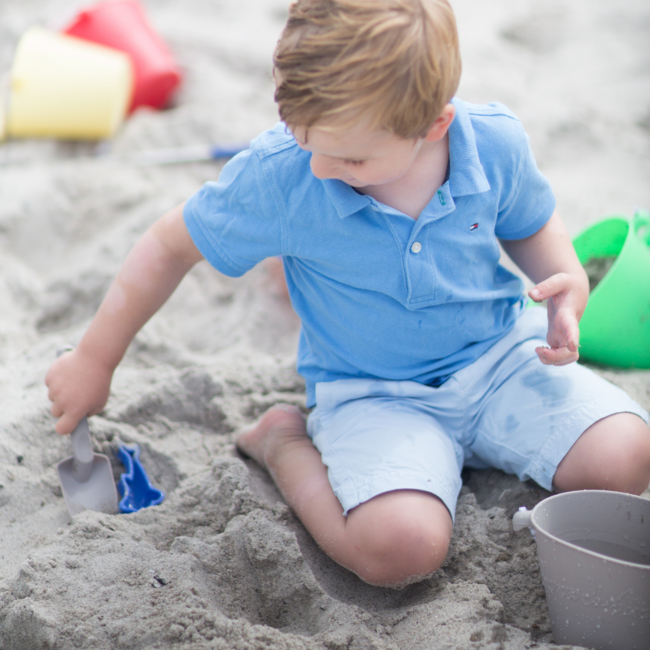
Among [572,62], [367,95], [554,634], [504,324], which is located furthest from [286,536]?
[572,62]

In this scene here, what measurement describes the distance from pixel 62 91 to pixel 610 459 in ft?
7.35

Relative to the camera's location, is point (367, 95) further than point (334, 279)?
No

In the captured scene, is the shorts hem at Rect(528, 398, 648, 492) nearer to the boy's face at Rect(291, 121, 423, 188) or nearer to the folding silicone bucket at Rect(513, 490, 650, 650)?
the folding silicone bucket at Rect(513, 490, 650, 650)

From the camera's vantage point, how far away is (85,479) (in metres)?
1.24

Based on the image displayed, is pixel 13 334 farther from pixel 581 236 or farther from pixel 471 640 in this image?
pixel 581 236

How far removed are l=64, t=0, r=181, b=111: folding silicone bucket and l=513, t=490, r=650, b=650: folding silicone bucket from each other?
2.35m

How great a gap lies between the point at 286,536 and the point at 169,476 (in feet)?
1.03

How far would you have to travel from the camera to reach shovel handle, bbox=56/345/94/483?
123 cm

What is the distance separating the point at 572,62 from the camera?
9.85ft

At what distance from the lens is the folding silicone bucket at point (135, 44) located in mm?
2699

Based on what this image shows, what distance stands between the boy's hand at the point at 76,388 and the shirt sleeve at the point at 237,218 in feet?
0.99

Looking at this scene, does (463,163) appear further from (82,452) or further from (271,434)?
(82,452)

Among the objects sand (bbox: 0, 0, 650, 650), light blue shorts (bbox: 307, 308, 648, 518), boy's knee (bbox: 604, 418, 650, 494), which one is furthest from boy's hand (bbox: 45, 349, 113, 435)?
boy's knee (bbox: 604, 418, 650, 494)

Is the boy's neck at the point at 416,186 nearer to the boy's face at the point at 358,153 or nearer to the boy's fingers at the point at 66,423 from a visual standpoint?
the boy's face at the point at 358,153
